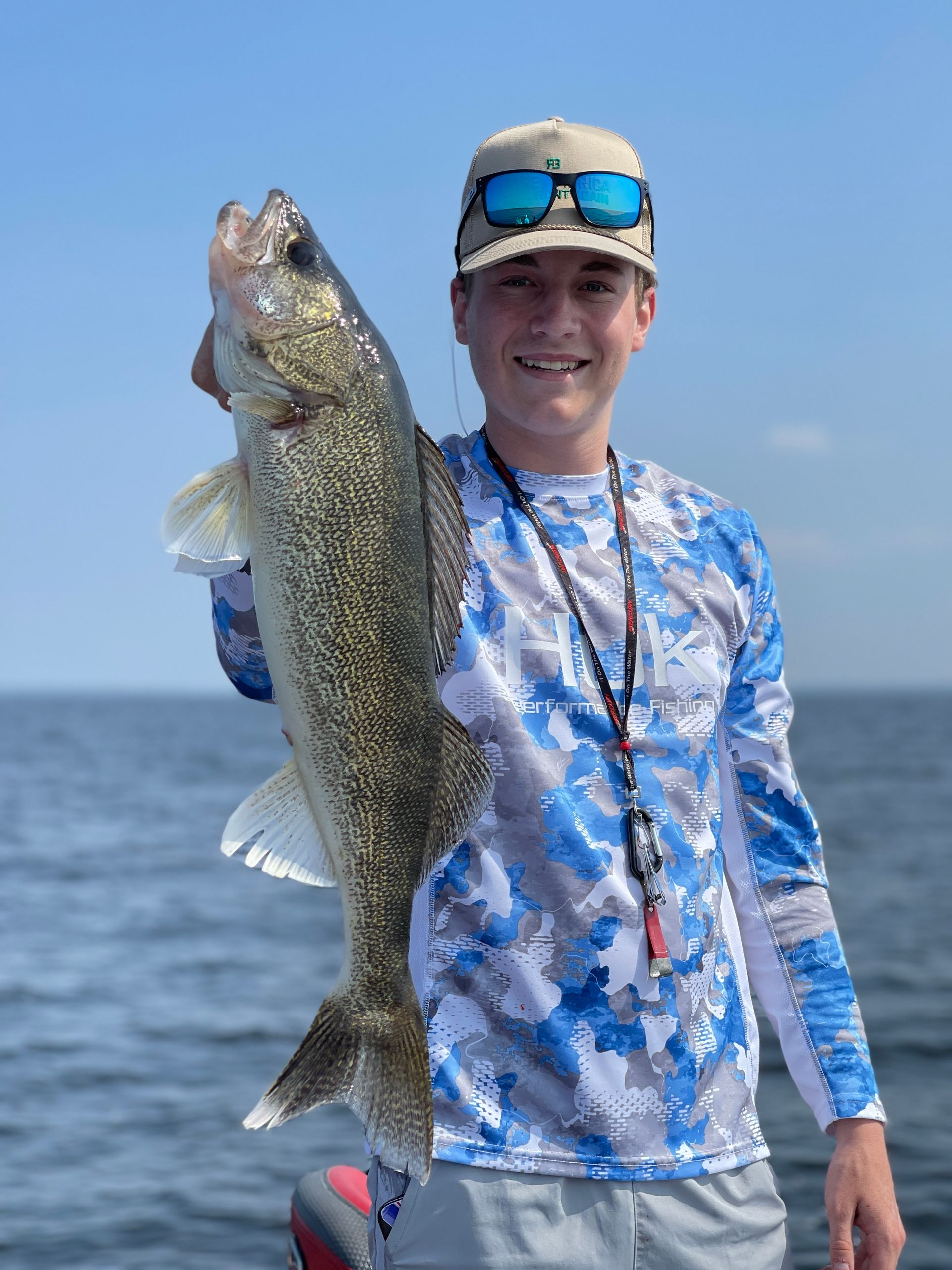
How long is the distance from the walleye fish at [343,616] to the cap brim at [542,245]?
58 centimetres

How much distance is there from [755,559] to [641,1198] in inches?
58.4

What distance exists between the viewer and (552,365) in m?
2.78

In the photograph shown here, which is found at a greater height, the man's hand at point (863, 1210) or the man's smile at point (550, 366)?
the man's smile at point (550, 366)

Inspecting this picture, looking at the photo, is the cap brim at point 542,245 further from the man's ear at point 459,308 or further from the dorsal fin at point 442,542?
the dorsal fin at point 442,542

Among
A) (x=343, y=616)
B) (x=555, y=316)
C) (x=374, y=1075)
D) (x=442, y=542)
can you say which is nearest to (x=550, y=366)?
(x=555, y=316)

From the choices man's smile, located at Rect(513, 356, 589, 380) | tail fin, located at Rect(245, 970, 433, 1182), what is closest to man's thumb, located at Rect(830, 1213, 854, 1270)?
tail fin, located at Rect(245, 970, 433, 1182)

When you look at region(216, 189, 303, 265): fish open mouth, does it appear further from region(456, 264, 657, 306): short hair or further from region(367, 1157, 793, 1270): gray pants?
region(367, 1157, 793, 1270): gray pants

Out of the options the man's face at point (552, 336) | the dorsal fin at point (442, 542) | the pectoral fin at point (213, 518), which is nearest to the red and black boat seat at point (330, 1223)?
the dorsal fin at point (442, 542)

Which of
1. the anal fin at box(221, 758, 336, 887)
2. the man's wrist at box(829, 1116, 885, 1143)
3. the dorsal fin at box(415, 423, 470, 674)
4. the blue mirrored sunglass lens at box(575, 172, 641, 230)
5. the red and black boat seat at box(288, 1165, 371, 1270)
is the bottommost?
the red and black boat seat at box(288, 1165, 371, 1270)

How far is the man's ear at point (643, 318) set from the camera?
2967 millimetres

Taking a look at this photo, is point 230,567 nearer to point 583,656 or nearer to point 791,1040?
point 583,656

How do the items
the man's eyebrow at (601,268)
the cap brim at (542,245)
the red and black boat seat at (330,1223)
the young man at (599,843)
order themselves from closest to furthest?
the young man at (599,843), the cap brim at (542,245), the man's eyebrow at (601,268), the red and black boat seat at (330,1223)

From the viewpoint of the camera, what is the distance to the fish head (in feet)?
7.07

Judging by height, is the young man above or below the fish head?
below
